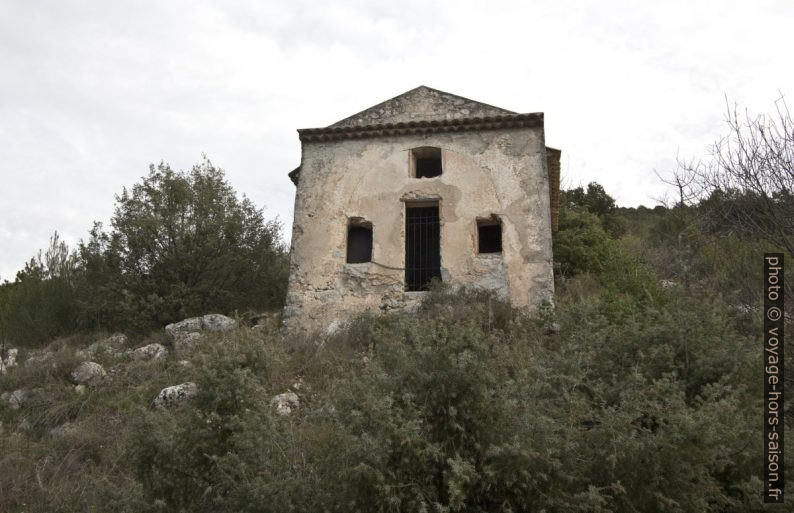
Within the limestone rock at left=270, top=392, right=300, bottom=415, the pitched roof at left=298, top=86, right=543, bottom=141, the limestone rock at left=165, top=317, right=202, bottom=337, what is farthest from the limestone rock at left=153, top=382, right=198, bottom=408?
the pitched roof at left=298, top=86, right=543, bottom=141

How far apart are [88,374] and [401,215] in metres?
6.29

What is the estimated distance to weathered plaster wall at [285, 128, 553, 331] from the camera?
39.5 ft

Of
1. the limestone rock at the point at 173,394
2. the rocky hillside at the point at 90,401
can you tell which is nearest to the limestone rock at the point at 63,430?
the rocky hillside at the point at 90,401

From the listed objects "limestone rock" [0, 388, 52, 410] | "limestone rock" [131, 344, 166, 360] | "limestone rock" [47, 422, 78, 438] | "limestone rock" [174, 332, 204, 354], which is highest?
"limestone rock" [174, 332, 204, 354]

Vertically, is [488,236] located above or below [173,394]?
above

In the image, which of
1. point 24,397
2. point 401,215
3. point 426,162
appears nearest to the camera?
point 24,397

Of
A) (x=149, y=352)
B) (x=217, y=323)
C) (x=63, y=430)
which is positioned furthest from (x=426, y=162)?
(x=63, y=430)

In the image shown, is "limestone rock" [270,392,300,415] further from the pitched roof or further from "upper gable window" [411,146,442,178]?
the pitched roof

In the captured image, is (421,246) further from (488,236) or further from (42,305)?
(42,305)

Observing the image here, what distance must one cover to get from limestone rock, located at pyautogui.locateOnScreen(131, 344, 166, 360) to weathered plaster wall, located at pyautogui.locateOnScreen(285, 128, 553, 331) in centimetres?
239

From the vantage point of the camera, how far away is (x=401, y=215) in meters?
12.8

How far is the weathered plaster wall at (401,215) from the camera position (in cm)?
1203

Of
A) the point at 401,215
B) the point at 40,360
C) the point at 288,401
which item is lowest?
the point at 288,401

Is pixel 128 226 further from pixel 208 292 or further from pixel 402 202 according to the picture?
pixel 402 202
